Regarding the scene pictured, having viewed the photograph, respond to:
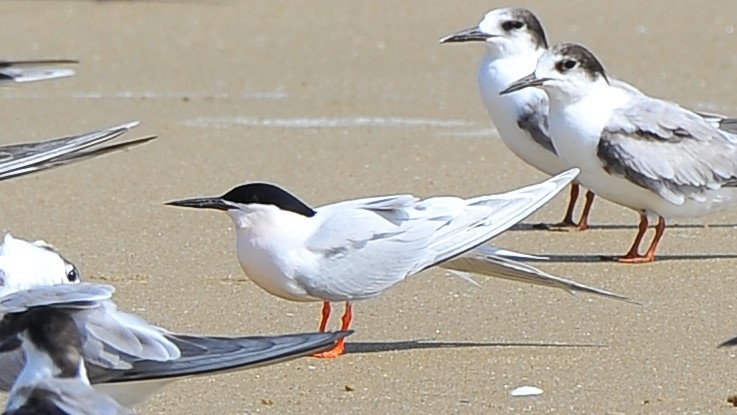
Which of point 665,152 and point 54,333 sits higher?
point 54,333

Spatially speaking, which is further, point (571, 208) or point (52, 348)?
point (571, 208)

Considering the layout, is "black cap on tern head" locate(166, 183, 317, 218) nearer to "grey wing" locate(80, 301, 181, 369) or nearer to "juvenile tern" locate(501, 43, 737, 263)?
"grey wing" locate(80, 301, 181, 369)

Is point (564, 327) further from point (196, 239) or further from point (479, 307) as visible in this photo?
point (196, 239)

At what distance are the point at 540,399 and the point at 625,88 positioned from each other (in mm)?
2561

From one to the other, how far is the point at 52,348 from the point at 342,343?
1571 mm

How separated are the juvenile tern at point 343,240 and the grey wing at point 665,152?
1.37 m

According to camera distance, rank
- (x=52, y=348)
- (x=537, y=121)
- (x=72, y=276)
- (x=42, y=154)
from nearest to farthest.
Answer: (x=52, y=348) < (x=72, y=276) < (x=42, y=154) < (x=537, y=121)

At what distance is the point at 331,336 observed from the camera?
3889 millimetres

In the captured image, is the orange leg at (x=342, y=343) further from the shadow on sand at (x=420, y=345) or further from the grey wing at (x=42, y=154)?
the grey wing at (x=42, y=154)

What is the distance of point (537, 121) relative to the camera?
7469 mm

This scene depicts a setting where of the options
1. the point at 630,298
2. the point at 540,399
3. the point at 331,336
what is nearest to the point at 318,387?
the point at 540,399

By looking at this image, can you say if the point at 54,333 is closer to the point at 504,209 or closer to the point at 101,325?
the point at 101,325

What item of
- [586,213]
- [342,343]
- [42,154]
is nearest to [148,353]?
[342,343]

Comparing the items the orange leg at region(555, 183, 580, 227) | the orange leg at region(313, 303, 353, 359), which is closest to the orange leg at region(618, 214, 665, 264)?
the orange leg at region(555, 183, 580, 227)
